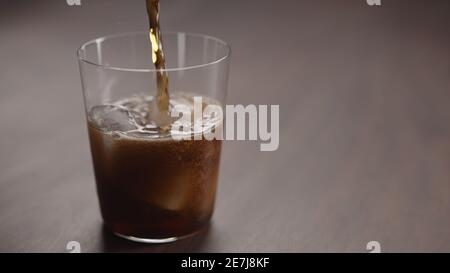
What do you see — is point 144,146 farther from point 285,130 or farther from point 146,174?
point 285,130

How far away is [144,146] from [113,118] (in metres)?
0.07

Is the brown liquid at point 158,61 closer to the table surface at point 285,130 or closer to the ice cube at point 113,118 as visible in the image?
the ice cube at point 113,118

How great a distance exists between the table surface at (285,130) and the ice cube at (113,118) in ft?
0.50

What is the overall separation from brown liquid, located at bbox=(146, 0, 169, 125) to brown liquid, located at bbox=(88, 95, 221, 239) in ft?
0.09

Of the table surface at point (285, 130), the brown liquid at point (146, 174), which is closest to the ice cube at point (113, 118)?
the brown liquid at point (146, 174)

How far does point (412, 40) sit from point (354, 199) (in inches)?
32.8

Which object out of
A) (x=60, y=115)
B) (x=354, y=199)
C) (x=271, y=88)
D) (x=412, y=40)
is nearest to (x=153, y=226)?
(x=354, y=199)

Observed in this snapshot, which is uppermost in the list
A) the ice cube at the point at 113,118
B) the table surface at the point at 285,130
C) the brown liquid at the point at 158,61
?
the brown liquid at the point at 158,61

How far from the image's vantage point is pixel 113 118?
A: 0.86 metres

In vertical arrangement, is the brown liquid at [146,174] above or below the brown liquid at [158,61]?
below

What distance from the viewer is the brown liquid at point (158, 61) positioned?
86cm

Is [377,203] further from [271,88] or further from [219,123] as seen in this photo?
[271,88]

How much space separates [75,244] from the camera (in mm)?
875

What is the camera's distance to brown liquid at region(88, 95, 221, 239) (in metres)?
0.83
